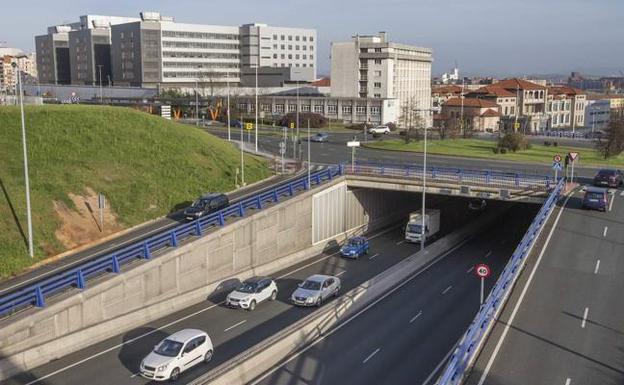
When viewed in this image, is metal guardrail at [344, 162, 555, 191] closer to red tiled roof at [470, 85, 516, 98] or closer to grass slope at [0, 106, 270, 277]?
grass slope at [0, 106, 270, 277]

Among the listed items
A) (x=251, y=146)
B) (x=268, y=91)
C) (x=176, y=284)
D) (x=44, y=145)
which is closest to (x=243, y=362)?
(x=176, y=284)

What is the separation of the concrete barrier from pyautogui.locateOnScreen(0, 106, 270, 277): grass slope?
16.1m

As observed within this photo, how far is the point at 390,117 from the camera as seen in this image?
122688 mm

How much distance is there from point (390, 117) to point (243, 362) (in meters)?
104

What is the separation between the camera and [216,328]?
96.8 ft

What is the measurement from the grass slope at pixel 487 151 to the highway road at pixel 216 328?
25.9 meters

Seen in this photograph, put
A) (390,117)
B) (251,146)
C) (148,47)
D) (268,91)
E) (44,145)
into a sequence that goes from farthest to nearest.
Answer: (148,47) → (268,91) → (390,117) → (251,146) → (44,145)

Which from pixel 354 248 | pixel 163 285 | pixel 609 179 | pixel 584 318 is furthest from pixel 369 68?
pixel 584 318

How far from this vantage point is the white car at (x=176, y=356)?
76.1ft

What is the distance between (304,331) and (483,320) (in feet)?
29.1

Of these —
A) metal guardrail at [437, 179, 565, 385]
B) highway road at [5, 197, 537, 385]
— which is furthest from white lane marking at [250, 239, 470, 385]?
metal guardrail at [437, 179, 565, 385]

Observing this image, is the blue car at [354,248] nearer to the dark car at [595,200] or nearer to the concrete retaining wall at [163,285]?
the concrete retaining wall at [163,285]

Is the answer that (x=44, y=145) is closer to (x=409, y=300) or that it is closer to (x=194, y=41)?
(x=409, y=300)

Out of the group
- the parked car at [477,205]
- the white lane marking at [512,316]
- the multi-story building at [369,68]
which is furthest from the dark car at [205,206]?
the multi-story building at [369,68]
